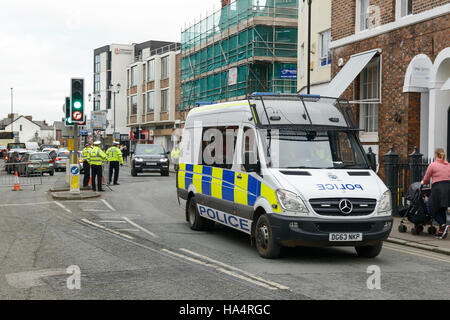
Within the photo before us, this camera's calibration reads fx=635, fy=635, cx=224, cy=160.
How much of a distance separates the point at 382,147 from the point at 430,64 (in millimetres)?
3182

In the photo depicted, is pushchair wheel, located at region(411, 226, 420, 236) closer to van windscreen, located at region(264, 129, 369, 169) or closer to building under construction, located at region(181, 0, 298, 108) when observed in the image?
van windscreen, located at region(264, 129, 369, 169)

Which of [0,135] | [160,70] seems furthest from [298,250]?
[0,135]

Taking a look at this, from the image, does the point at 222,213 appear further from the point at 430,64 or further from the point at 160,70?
the point at 160,70

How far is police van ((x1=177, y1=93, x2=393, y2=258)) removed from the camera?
352 inches

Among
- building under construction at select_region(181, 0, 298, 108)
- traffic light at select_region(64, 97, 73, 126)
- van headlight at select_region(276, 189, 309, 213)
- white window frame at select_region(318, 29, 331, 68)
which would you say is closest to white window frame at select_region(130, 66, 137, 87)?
building under construction at select_region(181, 0, 298, 108)

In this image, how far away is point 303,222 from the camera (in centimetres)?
888

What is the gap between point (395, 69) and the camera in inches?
719

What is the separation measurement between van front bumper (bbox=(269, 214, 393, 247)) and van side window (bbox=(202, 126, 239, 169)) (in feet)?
7.11

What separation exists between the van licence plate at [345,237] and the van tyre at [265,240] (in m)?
0.81

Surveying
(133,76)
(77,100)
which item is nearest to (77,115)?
(77,100)

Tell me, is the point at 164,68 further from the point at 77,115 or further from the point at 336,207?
the point at 336,207

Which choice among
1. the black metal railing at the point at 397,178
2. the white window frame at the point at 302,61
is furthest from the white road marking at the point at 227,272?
the white window frame at the point at 302,61

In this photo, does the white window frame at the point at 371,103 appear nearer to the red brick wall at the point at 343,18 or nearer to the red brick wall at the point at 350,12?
the red brick wall at the point at 350,12

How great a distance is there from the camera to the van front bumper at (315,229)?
8891 millimetres
